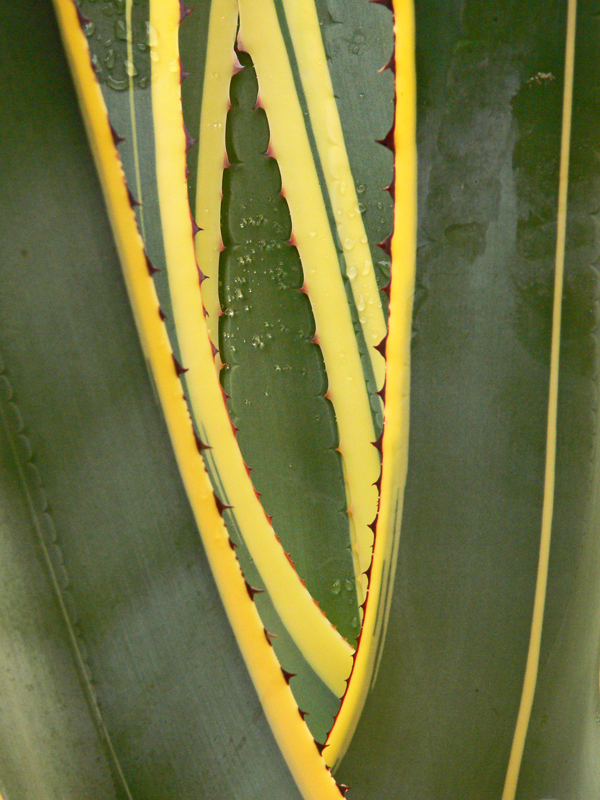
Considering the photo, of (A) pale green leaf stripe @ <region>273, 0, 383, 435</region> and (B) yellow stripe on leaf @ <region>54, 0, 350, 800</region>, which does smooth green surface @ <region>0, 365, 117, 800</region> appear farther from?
(A) pale green leaf stripe @ <region>273, 0, 383, 435</region>

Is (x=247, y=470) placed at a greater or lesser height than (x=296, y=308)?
lesser

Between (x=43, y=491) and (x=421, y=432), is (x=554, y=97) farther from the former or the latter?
(x=43, y=491)

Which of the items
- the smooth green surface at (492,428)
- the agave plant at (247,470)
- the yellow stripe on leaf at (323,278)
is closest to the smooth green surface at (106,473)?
the agave plant at (247,470)

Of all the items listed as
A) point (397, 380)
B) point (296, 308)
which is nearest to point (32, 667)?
point (397, 380)

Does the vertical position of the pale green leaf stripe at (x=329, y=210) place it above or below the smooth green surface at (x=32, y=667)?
above

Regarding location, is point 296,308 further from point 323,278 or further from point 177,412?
point 177,412

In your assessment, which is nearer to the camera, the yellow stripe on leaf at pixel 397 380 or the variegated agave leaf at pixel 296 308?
the yellow stripe on leaf at pixel 397 380

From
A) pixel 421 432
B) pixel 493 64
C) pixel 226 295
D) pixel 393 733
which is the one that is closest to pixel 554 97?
pixel 493 64

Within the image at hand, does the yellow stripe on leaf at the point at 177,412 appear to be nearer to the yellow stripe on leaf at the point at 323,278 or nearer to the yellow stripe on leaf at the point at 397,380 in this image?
the yellow stripe on leaf at the point at 397,380
